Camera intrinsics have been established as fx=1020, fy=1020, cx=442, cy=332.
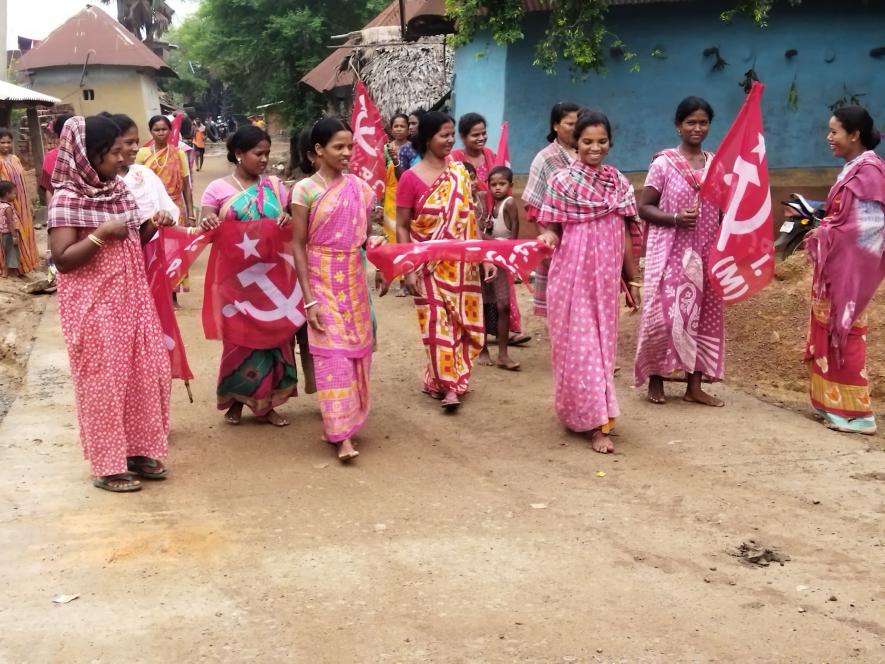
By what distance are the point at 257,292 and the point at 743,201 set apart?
281cm

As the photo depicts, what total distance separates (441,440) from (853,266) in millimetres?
2517

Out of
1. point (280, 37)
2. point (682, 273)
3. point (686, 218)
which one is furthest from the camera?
point (280, 37)

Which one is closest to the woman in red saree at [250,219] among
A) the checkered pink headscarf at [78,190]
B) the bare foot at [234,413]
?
the bare foot at [234,413]

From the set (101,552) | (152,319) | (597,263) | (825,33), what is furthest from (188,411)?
(825,33)

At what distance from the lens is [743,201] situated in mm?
5820

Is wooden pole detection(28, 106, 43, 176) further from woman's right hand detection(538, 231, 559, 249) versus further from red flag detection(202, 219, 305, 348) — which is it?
woman's right hand detection(538, 231, 559, 249)

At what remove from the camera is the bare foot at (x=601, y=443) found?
5.48m

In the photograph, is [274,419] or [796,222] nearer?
[274,419]

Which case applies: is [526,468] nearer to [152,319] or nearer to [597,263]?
[597,263]

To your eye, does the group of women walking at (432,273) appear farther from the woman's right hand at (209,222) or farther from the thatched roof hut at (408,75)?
the thatched roof hut at (408,75)

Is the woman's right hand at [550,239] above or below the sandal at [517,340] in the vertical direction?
above

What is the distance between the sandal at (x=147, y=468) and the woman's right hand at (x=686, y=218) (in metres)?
3.18

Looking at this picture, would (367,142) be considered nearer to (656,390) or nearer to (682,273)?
(682,273)

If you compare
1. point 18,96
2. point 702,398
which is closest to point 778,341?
point 702,398
